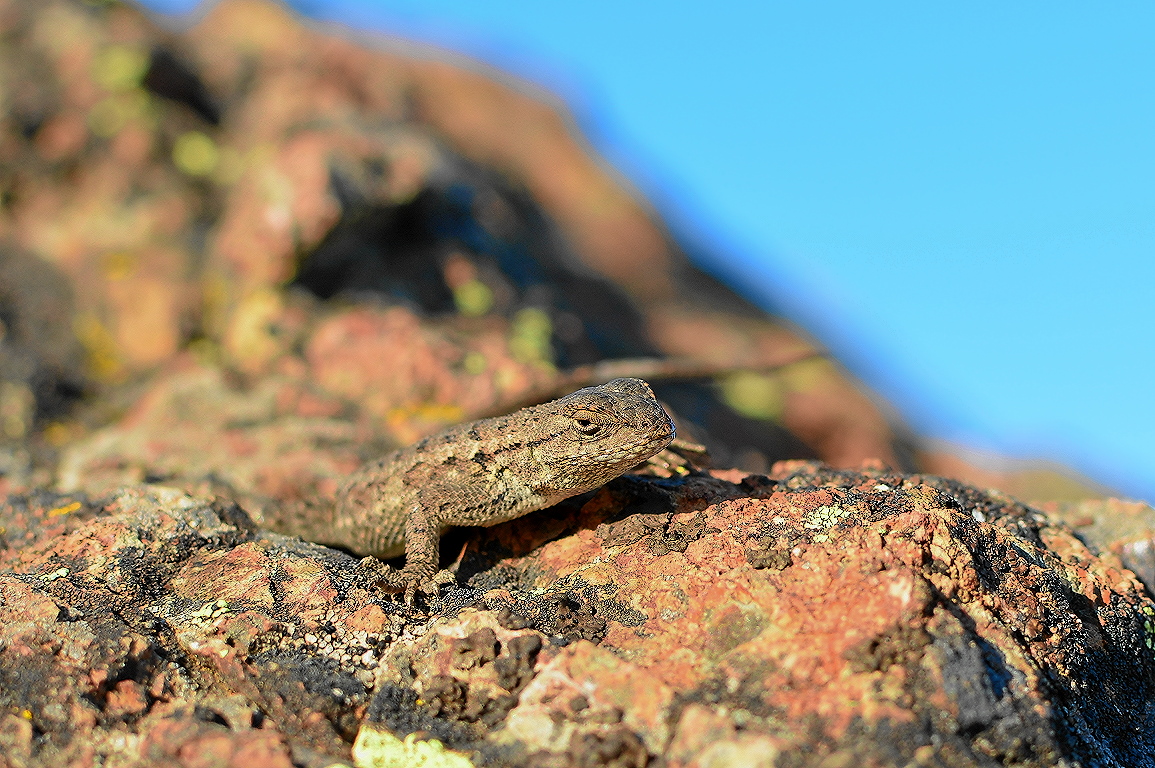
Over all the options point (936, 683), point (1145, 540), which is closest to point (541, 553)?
point (936, 683)

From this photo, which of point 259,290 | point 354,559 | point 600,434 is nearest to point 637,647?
point 600,434

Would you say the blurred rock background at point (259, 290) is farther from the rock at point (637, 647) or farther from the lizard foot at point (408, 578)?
the rock at point (637, 647)

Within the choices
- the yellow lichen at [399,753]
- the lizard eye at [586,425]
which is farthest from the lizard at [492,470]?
the yellow lichen at [399,753]

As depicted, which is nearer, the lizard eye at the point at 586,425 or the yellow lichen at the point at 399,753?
the yellow lichen at the point at 399,753

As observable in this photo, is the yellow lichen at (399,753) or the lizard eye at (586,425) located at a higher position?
the lizard eye at (586,425)

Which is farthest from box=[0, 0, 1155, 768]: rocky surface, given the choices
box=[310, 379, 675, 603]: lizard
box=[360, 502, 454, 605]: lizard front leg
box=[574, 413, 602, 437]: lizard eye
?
box=[574, 413, 602, 437]: lizard eye

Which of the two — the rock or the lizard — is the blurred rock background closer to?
the lizard
